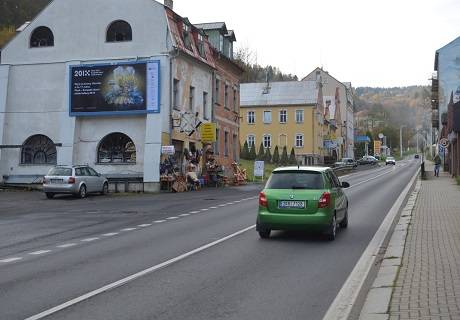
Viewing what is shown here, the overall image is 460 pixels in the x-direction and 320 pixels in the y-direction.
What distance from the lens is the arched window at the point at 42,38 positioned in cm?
3609

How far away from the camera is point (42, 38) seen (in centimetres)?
3634

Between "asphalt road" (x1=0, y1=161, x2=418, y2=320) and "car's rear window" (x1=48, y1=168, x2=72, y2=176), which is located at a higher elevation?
"car's rear window" (x1=48, y1=168, x2=72, y2=176)

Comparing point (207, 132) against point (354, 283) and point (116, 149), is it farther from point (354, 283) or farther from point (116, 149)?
point (354, 283)

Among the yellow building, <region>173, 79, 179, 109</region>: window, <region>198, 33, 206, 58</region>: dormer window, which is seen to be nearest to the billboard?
<region>173, 79, 179, 109</region>: window

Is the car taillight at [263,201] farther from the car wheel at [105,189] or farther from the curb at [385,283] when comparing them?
the car wheel at [105,189]

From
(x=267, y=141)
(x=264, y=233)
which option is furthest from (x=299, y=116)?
(x=264, y=233)

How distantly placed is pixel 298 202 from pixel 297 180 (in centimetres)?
63

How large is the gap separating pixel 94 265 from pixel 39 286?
1675 millimetres

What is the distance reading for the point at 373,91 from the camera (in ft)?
436

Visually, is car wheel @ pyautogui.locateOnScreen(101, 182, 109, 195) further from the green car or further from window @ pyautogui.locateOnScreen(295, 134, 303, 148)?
window @ pyautogui.locateOnScreen(295, 134, 303, 148)

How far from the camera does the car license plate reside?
493 inches

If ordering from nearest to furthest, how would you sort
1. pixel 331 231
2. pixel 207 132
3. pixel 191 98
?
pixel 331 231
pixel 207 132
pixel 191 98

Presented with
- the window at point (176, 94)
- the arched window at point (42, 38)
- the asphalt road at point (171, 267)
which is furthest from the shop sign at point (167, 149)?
the asphalt road at point (171, 267)

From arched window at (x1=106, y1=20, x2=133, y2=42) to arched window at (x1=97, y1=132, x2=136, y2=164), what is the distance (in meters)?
5.58
